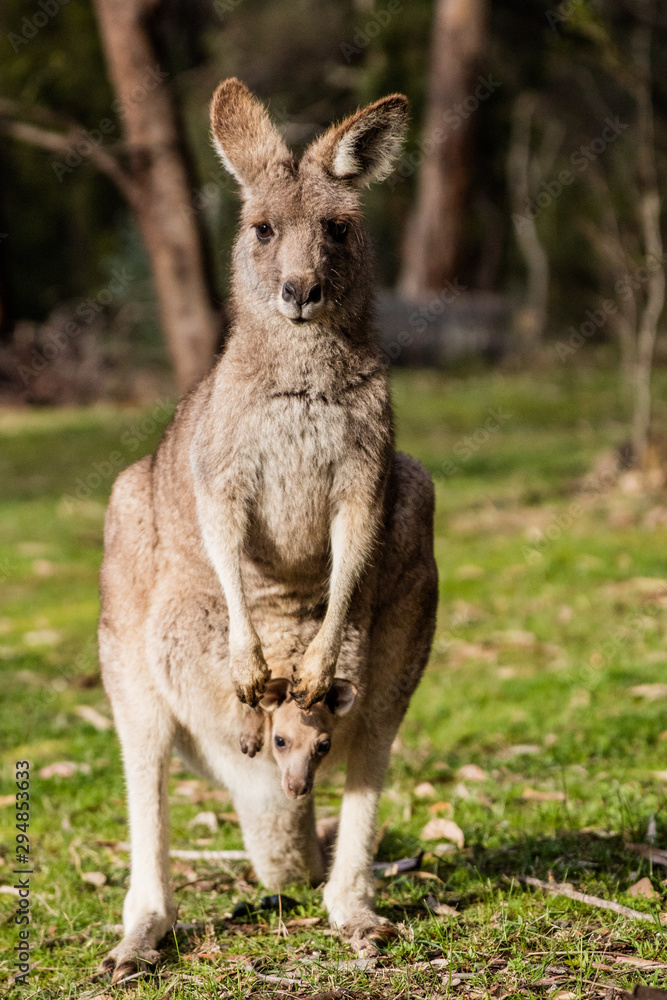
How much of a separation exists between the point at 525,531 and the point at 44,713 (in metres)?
4.02

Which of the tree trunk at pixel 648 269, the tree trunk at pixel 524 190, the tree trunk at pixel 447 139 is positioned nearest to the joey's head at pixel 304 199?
the tree trunk at pixel 648 269

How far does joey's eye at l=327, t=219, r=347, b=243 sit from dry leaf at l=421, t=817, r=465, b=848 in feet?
6.58

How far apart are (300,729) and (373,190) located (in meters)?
18.4

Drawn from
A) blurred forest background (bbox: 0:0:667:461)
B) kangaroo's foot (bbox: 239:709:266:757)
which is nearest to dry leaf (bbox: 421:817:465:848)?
kangaroo's foot (bbox: 239:709:266:757)

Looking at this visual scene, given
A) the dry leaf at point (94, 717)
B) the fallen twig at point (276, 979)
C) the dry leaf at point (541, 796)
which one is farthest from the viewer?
the dry leaf at point (94, 717)

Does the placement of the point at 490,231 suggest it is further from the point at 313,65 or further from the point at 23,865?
the point at 23,865

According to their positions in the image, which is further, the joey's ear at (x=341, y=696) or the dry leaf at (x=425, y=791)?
the dry leaf at (x=425, y=791)

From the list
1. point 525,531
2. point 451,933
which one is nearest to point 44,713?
point 451,933

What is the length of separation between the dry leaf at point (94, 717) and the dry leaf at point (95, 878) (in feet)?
5.33

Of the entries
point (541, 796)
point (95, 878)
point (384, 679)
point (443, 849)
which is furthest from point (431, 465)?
point (384, 679)

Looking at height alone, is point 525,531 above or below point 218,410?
below

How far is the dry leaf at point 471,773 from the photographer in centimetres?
445

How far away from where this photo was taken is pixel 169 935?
309 cm

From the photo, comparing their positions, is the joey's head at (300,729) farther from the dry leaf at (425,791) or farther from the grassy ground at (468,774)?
the dry leaf at (425,791)
